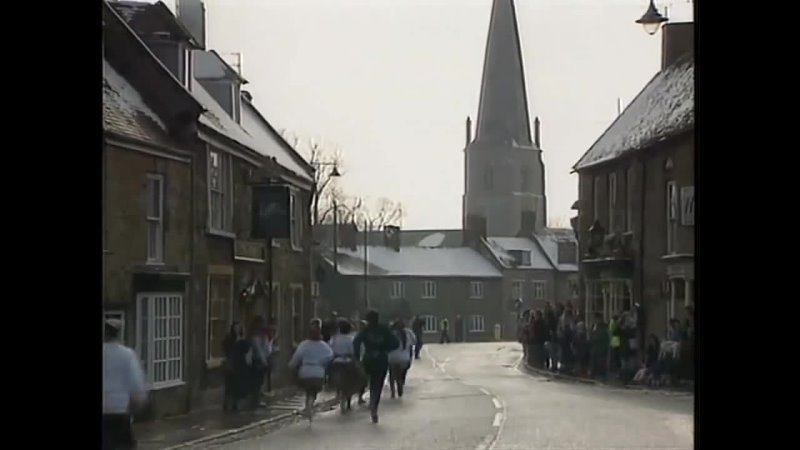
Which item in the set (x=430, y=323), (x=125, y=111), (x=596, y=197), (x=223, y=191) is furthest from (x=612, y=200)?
(x=125, y=111)

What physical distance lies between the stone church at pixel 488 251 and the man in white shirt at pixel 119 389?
0.58 m

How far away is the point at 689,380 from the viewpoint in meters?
2.80

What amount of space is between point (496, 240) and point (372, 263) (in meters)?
0.39

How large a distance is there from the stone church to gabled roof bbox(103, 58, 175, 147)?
61 cm

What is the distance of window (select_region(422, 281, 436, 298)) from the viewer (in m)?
2.99

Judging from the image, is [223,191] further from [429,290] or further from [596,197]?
[596,197]

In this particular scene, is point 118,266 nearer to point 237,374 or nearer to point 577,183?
point 237,374

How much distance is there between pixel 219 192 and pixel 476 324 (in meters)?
0.87

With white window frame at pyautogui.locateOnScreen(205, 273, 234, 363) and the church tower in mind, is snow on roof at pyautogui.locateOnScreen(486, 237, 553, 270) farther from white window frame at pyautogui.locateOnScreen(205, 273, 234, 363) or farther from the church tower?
white window frame at pyautogui.locateOnScreen(205, 273, 234, 363)

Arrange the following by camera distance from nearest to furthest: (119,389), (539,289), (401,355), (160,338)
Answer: (119,389) → (160,338) → (401,355) → (539,289)

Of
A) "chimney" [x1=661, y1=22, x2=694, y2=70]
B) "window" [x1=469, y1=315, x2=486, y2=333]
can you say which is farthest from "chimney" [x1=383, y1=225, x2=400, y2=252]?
"chimney" [x1=661, y1=22, x2=694, y2=70]

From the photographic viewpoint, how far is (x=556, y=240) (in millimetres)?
3023

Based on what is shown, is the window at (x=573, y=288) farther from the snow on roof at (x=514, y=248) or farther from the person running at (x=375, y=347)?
the person running at (x=375, y=347)
